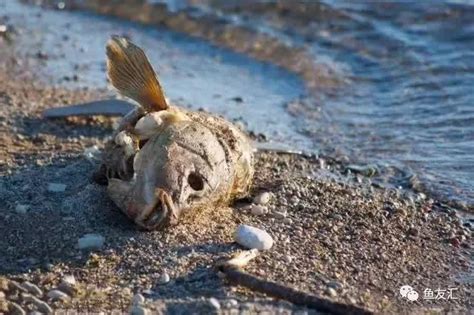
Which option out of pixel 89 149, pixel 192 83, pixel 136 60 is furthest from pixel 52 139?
pixel 192 83

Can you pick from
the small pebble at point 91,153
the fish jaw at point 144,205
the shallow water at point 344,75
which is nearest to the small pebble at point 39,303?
the fish jaw at point 144,205

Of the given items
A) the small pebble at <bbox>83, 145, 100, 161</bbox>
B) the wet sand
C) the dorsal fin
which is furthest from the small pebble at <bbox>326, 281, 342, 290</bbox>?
the small pebble at <bbox>83, 145, 100, 161</bbox>

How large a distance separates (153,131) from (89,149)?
4.91ft

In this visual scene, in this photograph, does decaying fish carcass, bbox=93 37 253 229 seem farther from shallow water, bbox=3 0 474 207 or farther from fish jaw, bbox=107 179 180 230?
shallow water, bbox=3 0 474 207

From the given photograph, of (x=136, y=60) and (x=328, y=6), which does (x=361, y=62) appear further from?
(x=136, y=60)

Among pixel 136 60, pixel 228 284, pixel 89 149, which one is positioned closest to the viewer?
pixel 228 284

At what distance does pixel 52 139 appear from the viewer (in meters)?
6.55

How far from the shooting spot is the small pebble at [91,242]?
457 cm

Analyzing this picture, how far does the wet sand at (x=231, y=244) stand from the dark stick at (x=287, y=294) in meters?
0.04

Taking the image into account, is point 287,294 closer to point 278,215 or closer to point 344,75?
point 278,215

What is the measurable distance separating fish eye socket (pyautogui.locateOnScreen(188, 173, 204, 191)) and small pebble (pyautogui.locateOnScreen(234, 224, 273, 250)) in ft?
0.98

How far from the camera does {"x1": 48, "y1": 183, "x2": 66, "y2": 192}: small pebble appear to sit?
5.29 meters

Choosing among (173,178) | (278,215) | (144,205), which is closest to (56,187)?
(144,205)

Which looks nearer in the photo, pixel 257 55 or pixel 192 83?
pixel 192 83
